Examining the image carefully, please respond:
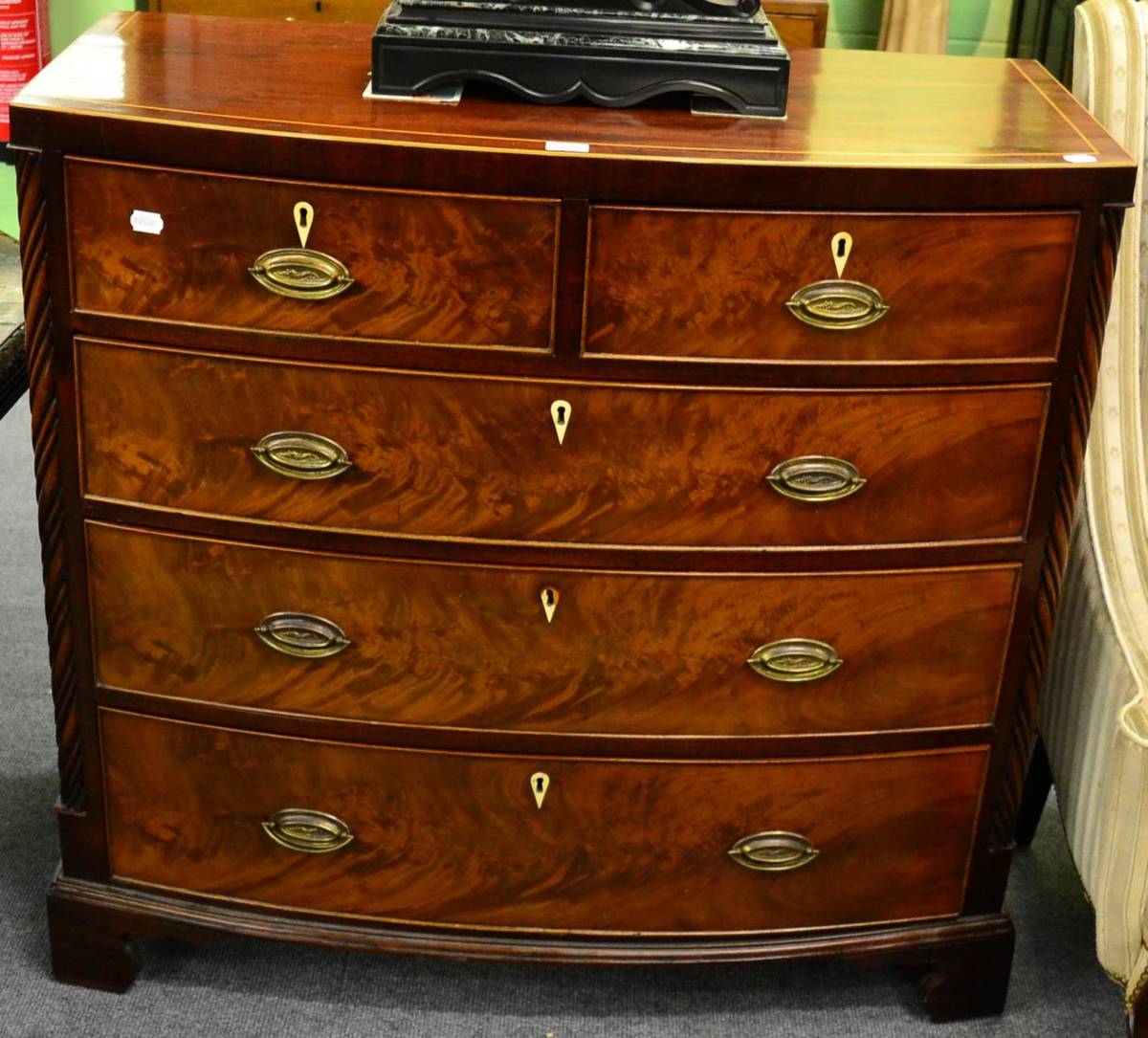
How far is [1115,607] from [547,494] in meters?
0.71

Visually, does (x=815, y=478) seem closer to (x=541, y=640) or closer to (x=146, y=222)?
(x=541, y=640)

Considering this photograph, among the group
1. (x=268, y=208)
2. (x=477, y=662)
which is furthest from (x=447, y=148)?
(x=477, y=662)

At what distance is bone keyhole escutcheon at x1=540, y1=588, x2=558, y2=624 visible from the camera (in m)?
1.81

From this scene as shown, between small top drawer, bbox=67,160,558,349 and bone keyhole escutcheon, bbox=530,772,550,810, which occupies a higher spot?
small top drawer, bbox=67,160,558,349

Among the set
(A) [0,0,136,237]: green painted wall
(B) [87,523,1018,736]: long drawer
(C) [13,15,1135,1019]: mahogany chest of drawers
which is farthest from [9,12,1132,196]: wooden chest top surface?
(A) [0,0,136,237]: green painted wall

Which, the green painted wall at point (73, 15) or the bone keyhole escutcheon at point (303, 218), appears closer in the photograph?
the bone keyhole escutcheon at point (303, 218)

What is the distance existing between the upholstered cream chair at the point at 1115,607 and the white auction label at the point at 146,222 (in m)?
1.11

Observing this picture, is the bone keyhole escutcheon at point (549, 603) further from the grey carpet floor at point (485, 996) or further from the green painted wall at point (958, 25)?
the green painted wall at point (958, 25)

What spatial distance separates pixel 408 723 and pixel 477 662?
0.12 m

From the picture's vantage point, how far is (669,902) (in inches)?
79.0

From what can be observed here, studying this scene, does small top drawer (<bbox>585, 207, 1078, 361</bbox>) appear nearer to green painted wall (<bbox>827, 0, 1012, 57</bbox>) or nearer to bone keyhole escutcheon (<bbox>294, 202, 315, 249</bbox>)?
bone keyhole escutcheon (<bbox>294, 202, 315, 249</bbox>)

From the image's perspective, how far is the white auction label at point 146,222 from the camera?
1660mm

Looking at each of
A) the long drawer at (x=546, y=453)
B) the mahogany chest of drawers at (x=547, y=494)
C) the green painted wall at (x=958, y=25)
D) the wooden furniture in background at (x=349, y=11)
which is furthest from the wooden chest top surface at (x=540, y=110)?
the green painted wall at (x=958, y=25)

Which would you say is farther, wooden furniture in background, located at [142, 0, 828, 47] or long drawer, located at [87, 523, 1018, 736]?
wooden furniture in background, located at [142, 0, 828, 47]
